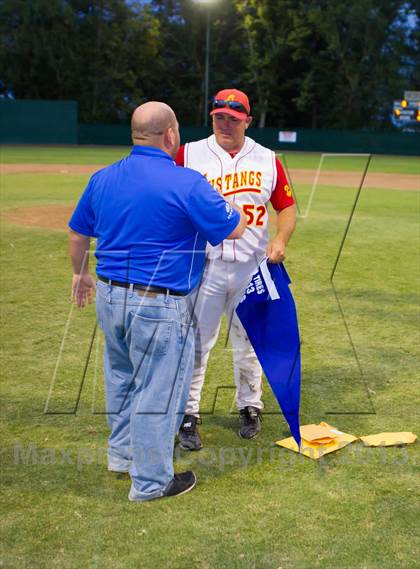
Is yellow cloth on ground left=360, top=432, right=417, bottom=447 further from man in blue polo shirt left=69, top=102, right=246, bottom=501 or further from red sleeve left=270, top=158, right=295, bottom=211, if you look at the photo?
red sleeve left=270, top=158, right=295, bottom=211

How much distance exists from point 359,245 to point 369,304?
422 cm

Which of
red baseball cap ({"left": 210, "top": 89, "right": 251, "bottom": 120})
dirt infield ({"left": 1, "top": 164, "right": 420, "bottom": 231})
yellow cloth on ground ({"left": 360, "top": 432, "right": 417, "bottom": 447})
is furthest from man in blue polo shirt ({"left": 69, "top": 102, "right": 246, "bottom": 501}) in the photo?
dirt infield ({"left": 1, "top": 164, "right": 420, "bottom": 231})

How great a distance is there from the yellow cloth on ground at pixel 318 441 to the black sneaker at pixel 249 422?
189 mm

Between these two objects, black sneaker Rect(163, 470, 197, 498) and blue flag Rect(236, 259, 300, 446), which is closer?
black sneaker Rect(163, 470, 197, 498)

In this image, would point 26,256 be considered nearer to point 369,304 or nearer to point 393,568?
point 369,304

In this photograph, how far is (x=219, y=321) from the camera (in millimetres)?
4438

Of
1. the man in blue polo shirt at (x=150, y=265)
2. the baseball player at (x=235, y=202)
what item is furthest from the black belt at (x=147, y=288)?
the baseball player at (x=235, y=202)

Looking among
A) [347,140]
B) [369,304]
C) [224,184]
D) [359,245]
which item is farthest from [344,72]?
[224,184]

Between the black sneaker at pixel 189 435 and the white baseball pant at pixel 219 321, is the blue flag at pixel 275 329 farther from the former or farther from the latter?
the black sneaker at pixel 189 435

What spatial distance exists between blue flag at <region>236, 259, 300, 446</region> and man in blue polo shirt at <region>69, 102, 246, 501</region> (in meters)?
0.66

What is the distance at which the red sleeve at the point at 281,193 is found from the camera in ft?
14.2

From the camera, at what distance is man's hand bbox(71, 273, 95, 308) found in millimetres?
3799

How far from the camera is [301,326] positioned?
23.3 feet

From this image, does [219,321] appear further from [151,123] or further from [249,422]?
[151,123]
